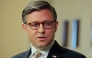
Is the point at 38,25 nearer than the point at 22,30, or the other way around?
the point at 38,25

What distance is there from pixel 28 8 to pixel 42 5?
2.6 inches

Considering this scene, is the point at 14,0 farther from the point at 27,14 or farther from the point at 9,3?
the point at 27,14

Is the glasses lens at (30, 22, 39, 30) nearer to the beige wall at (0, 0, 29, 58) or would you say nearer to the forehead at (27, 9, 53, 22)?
the forehead at (27, 9, 53, 22)

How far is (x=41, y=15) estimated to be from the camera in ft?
2.79

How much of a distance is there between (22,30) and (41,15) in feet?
2.86

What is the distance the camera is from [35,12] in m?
0.86

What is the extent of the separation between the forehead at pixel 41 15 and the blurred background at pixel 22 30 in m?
0.82

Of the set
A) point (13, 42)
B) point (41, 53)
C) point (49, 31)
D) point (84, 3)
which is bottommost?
point (13, 42)

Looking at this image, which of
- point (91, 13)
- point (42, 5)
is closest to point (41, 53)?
point (42, 5)

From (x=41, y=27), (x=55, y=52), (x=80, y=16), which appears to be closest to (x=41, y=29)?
(x=41, y=27)

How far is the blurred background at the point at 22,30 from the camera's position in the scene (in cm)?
164

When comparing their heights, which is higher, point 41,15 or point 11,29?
point 41,15

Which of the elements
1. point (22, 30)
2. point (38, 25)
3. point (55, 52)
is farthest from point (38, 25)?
point (22, 30)

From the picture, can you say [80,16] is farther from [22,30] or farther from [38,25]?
[38,25]
